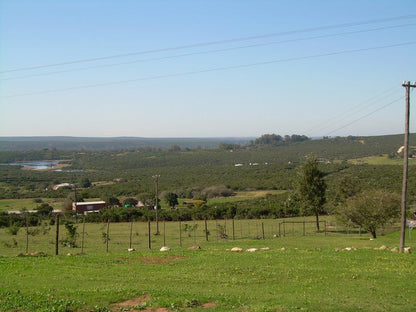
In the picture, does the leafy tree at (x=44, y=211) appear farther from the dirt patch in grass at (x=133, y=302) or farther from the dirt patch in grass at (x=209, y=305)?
the dirt patch in grass at (x=209, y=305)

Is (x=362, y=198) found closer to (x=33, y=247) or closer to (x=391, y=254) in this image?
(x=391, y=254)

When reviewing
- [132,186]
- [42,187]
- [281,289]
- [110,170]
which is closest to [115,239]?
[281,289]

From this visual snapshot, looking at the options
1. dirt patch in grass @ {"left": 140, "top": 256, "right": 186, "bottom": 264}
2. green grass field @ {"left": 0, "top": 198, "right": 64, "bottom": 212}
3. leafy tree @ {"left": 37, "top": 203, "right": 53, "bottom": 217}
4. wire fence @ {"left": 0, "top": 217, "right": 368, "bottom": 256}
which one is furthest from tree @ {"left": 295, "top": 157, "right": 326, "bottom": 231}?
green grass field @ {"left": 0, "top": 198, "right": 64, "bottom": 212}

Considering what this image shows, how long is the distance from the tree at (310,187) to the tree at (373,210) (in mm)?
8000

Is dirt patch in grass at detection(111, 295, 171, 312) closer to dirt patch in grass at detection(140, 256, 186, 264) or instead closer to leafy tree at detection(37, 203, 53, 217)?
dirt patch in grass at detection(140, 256, 186, 264)

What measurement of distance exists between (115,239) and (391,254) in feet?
68.5

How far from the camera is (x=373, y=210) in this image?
104ft

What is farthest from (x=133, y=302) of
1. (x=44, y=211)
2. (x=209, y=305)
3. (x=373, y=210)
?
(x=44, y=211)

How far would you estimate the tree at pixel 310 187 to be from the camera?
4166 centimetres

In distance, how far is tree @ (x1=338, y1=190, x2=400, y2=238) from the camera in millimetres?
31578

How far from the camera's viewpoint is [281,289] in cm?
1340

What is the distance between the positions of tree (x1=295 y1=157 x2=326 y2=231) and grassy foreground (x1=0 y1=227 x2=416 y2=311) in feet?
66.7

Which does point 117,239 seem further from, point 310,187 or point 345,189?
point 345,189

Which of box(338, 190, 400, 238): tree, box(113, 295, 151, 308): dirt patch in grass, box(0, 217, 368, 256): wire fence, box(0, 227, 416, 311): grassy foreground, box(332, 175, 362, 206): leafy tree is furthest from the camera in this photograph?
box(332, 175, 362, 206): leafy tree
